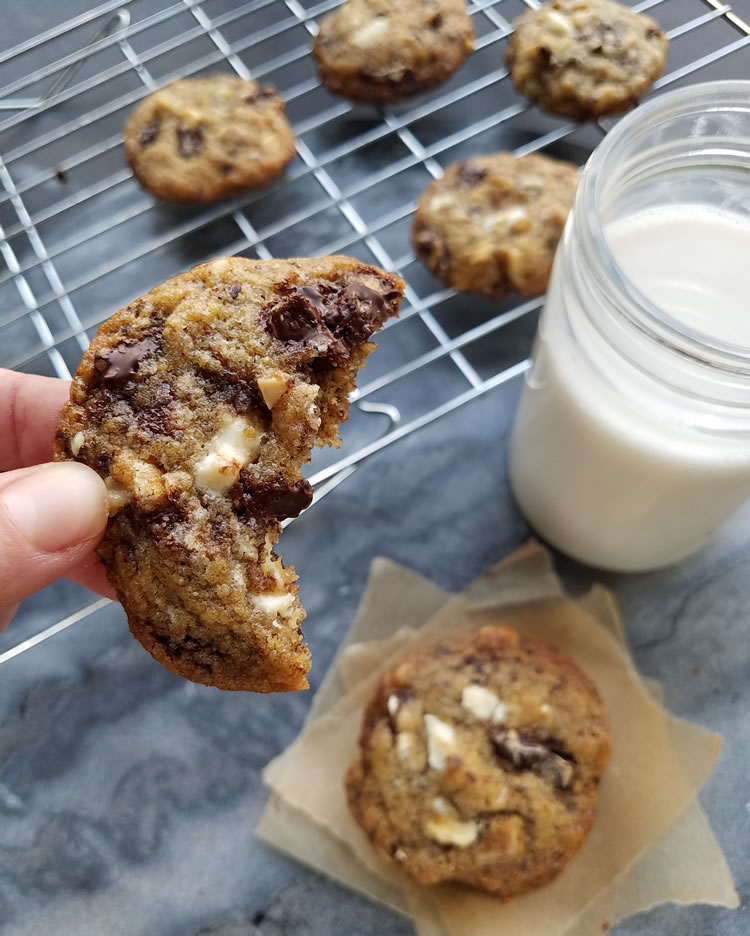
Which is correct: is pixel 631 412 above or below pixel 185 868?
above

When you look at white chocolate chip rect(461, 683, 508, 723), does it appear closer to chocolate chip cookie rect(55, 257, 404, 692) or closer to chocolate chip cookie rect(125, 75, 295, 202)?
chocolate chip cookie rect(55, 257, 404, 692)

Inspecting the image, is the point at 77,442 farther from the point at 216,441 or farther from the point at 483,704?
the point at 483,704

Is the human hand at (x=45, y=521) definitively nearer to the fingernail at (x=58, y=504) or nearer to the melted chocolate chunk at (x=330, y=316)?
the fingernail at (x=58, y=504)

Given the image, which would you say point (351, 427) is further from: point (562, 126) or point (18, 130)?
point (18, 130)

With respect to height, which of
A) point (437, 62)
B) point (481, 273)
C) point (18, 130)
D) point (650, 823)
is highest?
point (18, 130)

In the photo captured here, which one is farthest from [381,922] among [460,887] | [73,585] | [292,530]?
[73,585]

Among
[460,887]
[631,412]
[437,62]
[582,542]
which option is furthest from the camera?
[437,62]

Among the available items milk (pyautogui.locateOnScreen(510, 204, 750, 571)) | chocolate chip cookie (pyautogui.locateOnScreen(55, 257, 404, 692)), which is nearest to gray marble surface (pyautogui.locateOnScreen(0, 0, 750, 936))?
milk (pyautogui.locateOnScreen(510, 204, 750, 571))
